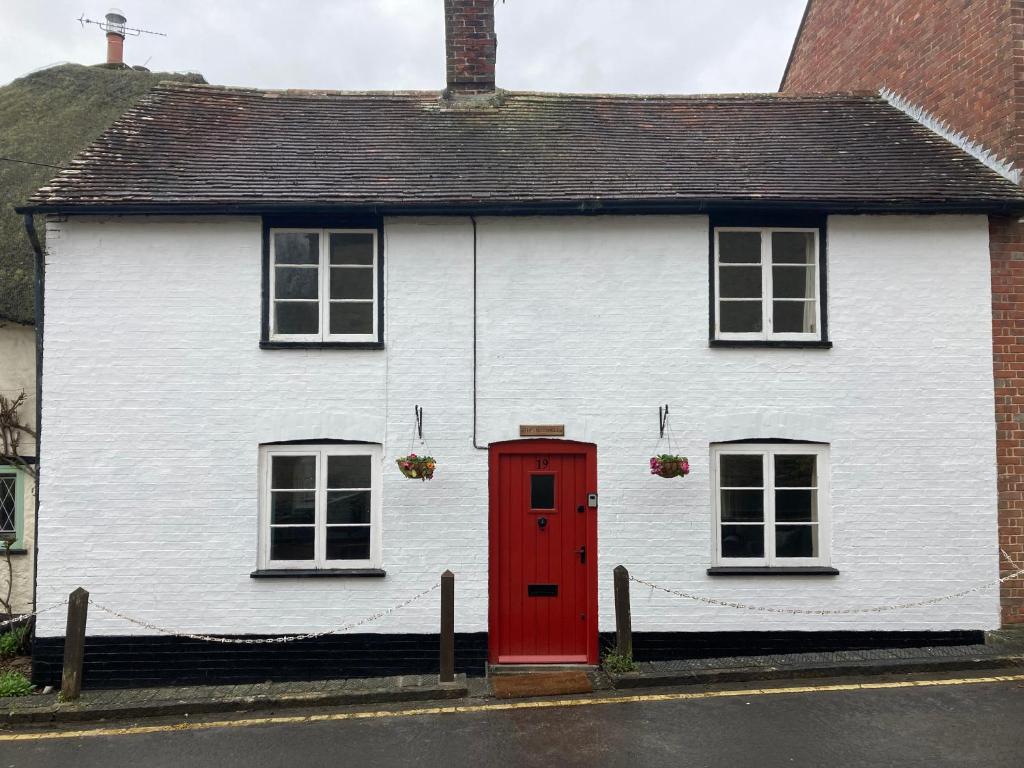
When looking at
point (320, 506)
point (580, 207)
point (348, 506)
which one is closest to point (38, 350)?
point (320, 506)

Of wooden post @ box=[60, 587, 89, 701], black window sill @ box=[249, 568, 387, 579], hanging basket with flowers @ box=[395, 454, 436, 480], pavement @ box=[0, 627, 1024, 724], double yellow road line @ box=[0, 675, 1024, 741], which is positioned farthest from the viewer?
black window sill @ box=[249, 568, 387, 579]

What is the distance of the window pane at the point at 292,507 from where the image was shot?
8.07 metres

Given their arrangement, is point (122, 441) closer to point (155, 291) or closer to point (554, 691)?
point (155, 291)

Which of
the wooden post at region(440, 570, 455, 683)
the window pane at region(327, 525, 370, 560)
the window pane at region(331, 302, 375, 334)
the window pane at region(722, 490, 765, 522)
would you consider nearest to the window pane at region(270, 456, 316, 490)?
the window pane at region(327, 525, 370, 560)

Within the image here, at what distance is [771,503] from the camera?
26.5 feet

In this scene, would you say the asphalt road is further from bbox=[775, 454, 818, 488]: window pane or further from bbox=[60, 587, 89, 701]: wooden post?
bbox=[775, 454, 818, 488]: window pane

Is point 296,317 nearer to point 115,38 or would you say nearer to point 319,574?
point 319,574

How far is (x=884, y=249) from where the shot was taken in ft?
27.0

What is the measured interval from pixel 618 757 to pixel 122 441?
5.87 metres

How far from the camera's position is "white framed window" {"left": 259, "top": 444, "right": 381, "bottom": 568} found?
26.3 feet

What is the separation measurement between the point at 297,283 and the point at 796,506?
6.02 meters

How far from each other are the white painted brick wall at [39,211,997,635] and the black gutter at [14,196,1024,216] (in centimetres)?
20

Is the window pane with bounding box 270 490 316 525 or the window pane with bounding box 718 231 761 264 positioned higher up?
the window pane with bounding box 718 231 761 264

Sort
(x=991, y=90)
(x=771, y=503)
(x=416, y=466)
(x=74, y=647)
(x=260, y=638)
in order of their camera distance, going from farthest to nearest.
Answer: (x=991, y=90), (x=771, y=503), (x=260, y=638), (x=416, y=466), (x=74, y=647)
